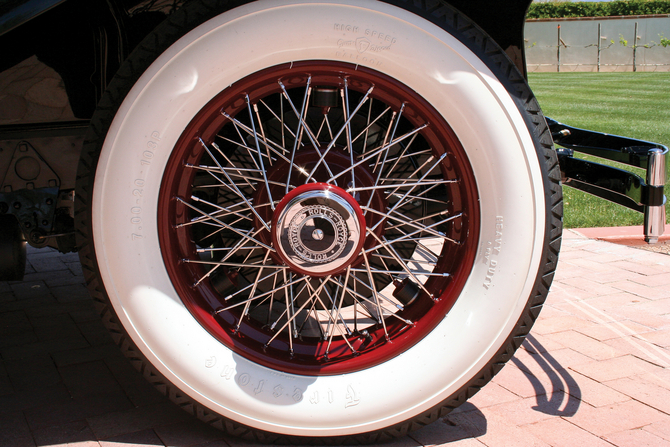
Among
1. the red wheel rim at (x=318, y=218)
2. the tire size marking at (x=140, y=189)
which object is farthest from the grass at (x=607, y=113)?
the tire size marking at (x=140, y=189)

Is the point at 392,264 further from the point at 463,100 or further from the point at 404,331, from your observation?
the point at 463,100

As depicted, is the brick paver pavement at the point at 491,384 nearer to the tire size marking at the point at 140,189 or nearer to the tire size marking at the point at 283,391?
the tire size marking at the point at 283,391

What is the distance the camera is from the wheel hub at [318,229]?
1.59m

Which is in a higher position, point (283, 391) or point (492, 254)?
point (492, 254)

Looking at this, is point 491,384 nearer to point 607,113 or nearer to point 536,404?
point 536,404

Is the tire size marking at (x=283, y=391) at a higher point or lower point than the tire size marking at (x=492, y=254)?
lower

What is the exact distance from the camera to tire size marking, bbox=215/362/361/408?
1.64 metres

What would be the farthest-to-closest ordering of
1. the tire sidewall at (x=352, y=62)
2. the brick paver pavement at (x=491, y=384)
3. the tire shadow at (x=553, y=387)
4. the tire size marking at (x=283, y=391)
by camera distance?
the tire shadow at (x=553, y=387) < the brick paver pavement at (x=491, y=384) < the tire size marking at (x=283, y=391) < the tire sidewall at (x=352, y=62)

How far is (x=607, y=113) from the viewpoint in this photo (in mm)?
13078

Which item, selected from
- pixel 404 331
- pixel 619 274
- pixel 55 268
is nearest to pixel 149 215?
pixel 404 331

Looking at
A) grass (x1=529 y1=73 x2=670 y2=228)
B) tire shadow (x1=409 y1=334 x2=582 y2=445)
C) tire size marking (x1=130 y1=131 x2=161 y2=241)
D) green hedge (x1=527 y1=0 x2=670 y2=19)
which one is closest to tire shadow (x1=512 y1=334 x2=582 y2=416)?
tire shadow (x1=409 y1=334 x2=582 y2=445)

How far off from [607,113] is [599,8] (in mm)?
34921

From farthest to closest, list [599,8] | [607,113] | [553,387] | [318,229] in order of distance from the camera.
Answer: [599,8]
[607,113]
[553,387]
[318,229]

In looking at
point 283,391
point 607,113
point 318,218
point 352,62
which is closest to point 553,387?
point 283,391
